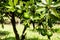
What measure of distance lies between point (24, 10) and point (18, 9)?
82mm

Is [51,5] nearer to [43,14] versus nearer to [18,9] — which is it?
[43,14]

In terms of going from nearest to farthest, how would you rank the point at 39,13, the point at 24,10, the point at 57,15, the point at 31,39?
the point at 57,15, the point at 39,13, the point at 24,10, the point at 31,39

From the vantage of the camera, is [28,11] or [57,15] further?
[28,11]

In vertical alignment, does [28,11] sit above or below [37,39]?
above

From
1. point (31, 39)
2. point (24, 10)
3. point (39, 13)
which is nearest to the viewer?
point (39, 13)

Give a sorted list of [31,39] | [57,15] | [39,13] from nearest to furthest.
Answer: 1. [57,15]
2. [39,13]
3. [31,39]

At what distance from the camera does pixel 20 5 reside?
2512 mm

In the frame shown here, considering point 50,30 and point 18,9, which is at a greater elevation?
point 18,9

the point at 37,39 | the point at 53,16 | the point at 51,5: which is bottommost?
the point at 37,39

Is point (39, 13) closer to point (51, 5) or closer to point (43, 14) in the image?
point (43, 14)

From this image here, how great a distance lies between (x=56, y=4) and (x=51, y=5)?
0.06 meters

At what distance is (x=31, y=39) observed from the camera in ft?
30.3

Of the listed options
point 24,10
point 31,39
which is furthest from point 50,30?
point 31,39

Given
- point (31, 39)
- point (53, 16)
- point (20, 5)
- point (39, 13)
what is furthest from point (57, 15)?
point (31, 39)
